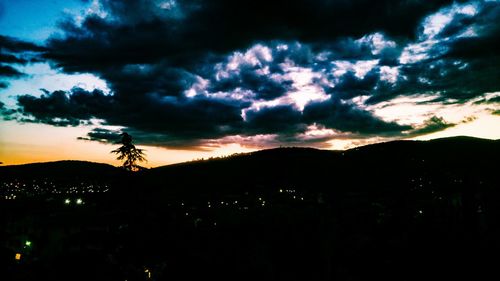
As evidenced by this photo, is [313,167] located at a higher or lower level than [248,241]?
higher

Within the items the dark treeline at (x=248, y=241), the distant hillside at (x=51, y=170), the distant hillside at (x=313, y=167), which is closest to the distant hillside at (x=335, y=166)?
the distant hillside at (x=313, y=167)

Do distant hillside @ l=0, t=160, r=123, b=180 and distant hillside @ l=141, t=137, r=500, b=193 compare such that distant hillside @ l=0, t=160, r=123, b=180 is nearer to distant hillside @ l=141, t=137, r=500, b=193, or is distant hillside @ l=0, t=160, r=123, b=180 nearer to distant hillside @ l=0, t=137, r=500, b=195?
distant hillside @ l=0, t=137, r=500, b=195

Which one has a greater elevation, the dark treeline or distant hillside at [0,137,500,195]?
distant hillside at [0,137,500,195]

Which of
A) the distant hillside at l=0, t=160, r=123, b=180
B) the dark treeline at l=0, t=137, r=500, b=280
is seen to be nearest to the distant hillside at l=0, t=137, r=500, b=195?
the distant hillside at l=0, t=160, r=123, b=180

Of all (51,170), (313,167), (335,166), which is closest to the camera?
(335,166)

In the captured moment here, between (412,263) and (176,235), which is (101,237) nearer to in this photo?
(176,235)

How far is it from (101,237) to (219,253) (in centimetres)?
550

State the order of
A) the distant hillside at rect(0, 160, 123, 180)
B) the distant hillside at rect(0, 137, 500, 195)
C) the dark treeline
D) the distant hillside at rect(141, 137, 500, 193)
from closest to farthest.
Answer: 1. the dark treeline
2. the distant hillside at rect(0, 137, 500, 195)
3. the distant hillside at rect(141, 137, 500, 193)
4. the distant hillside at rect(0, 160, 123, 180)

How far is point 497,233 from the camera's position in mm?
13648

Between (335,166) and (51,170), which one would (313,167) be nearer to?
(335,166)

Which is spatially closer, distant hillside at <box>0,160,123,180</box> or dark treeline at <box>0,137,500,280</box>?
dark treeline at <box>0,137,500,280</box>

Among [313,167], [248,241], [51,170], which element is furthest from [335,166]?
[51,170]

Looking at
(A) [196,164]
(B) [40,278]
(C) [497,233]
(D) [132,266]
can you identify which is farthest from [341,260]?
(A) [196,164]

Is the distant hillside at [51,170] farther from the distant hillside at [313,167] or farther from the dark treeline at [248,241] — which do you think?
the dark treeline at [248,241]
